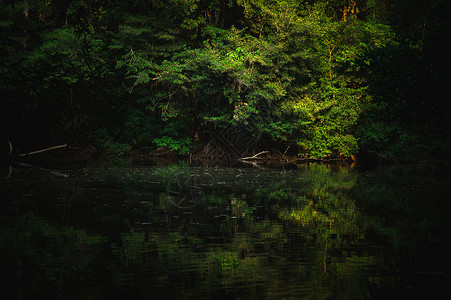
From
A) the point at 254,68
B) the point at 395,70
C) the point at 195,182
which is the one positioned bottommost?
the point at 195,182

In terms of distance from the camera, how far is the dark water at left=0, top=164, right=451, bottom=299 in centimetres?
644

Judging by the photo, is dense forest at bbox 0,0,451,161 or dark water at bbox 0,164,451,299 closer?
dark water at bbox 0,164,451,299

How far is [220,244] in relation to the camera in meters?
9.04

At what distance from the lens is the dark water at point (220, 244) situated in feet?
21.1

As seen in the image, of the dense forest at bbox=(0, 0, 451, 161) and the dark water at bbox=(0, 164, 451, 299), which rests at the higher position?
the dense forest at bbox=(0, 0, 451, 161)

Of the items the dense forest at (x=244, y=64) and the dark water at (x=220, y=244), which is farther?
the dense forest at (x=244, y=64)

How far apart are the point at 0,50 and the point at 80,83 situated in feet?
4.56

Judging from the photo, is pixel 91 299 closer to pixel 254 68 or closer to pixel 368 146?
pixel 254 68

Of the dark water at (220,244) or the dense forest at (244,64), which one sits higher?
the dense forest at (244,64)

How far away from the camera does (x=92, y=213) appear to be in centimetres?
1229

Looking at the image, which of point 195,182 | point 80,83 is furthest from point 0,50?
point 195,182

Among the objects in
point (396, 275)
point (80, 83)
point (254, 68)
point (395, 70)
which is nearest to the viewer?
point (396, 275)

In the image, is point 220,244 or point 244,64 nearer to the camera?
point 220,244

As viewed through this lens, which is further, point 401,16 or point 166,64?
point 166,64
